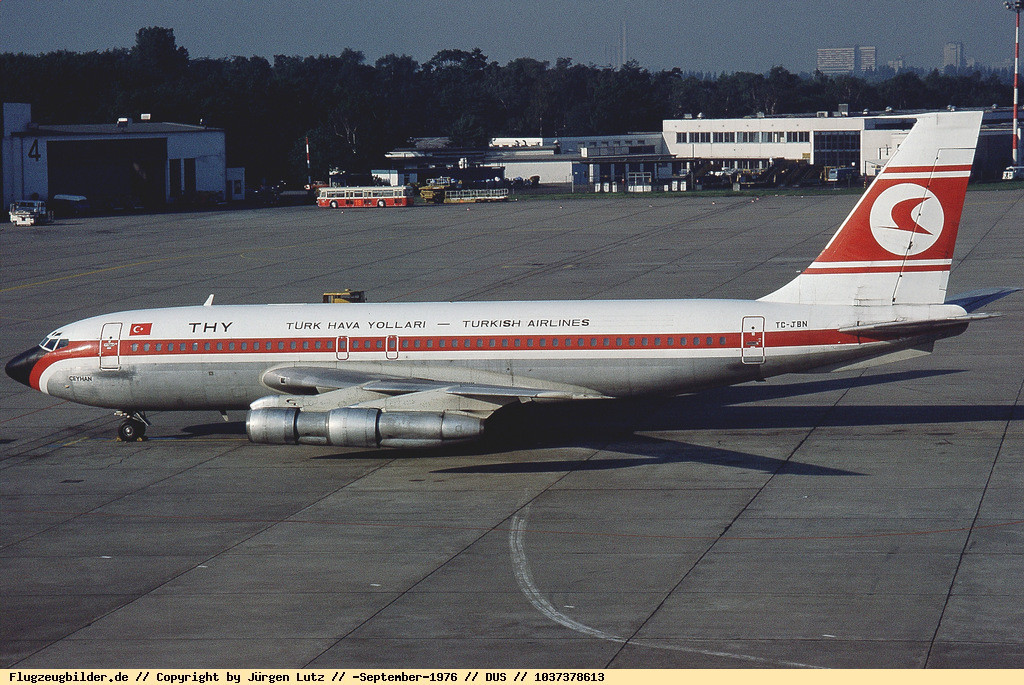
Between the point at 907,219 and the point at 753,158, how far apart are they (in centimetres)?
16596

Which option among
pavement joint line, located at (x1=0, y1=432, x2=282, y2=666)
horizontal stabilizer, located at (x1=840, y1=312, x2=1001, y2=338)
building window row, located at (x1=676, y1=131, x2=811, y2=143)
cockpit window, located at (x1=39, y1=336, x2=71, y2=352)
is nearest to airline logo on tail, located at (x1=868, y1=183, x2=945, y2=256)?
horizontal stabilizer, located at (x1=840, y1=312, x2=1001, y2=338)

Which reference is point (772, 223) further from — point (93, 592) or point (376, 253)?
point (93, 592)

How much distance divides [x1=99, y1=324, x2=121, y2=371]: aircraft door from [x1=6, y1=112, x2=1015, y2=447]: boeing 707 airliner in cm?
11

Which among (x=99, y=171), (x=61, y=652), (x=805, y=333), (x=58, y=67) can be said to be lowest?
(x=61, y=652)

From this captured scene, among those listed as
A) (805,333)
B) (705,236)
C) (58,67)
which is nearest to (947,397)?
(805,333)

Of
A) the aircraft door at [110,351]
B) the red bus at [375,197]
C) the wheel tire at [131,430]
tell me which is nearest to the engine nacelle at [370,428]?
the aircraft door at [110,351]

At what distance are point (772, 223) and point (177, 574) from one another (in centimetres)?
8375

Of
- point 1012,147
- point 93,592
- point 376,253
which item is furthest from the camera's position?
point 1012,147

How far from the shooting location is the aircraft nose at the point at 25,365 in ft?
127

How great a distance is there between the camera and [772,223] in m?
102

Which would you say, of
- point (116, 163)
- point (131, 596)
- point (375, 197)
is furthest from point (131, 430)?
point (116, 163)

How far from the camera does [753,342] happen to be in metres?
34.0

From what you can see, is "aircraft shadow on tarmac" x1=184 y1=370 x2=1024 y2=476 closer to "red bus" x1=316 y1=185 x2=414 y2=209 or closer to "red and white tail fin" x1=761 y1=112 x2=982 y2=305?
"red and white tail fin" x1=761 y1=112 x2=982 y2=305

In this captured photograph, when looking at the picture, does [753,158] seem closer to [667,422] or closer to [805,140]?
[805,140]
